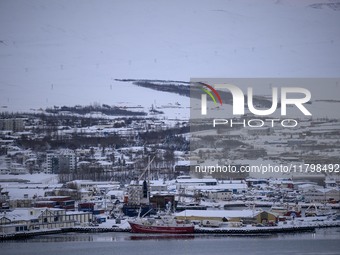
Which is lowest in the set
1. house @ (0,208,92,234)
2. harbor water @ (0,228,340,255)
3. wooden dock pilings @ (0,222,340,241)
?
harbor water @ (0,228,340,255)

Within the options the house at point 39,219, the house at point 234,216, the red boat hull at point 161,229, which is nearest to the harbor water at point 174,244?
the red boat hull at point 161,229

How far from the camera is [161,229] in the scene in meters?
9.01

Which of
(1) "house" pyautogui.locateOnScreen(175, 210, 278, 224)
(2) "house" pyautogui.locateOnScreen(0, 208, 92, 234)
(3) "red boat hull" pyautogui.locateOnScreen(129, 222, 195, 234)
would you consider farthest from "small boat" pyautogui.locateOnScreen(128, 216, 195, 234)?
(2) "house" pyautogui.locateOnScreen(0, 208, 92, 234)

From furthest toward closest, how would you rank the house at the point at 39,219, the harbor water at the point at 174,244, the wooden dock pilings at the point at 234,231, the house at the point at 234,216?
the house at the point at 234,216 < the house at the point at 39,219 < the wooden dock pilings at the point at 234,231 < the harbor water at the point at 174,244

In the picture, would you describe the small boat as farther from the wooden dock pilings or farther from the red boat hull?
the wooden dock pilings

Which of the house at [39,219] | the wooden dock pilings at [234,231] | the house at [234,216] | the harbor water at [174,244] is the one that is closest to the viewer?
the harbor water at [174,244]

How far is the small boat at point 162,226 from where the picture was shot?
8.91 metres

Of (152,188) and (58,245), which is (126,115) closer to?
(152,188)

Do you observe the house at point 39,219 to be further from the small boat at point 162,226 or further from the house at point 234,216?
the house at point 234,216

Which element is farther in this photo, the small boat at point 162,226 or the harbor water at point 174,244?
the small boat at point 162,226

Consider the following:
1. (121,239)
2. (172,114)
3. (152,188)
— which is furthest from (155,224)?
(172,114)

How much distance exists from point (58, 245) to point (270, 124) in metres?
6.04

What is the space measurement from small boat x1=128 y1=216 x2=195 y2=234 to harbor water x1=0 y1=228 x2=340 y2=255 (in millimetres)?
149

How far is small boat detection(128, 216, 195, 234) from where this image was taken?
8906mm
